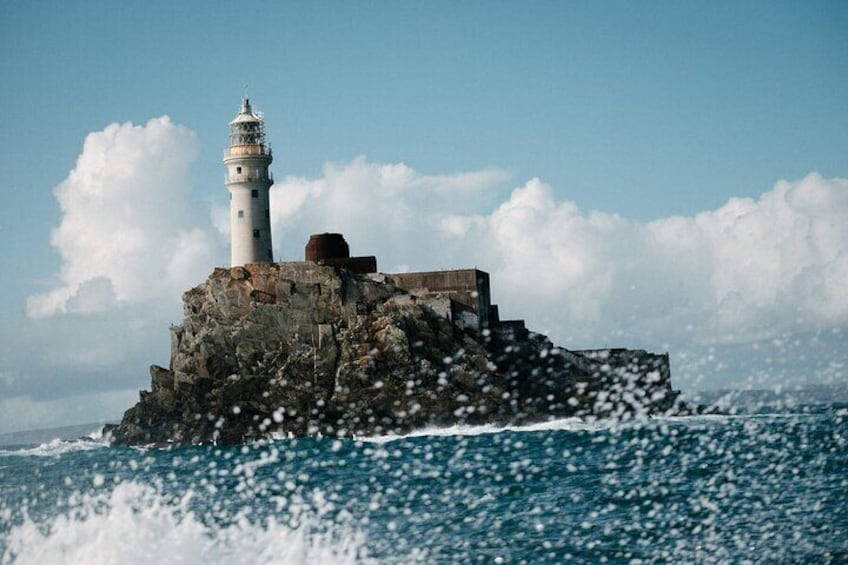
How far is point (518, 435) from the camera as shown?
51.7 metres

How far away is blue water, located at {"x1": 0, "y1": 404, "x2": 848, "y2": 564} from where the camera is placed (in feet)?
74.5

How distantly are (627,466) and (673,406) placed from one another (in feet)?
102

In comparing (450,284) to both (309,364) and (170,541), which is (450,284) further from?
(170,541)

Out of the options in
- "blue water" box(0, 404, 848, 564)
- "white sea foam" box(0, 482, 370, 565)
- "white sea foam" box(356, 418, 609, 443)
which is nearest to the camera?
"blue water" box(0, 404, 848, 564)

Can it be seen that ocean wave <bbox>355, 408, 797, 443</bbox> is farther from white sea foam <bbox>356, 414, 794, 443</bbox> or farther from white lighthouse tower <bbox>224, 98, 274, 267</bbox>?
white lighthouse tower <bbox>224, 98, 274, 267</bbox>

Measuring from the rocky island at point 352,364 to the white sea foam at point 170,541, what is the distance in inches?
1118

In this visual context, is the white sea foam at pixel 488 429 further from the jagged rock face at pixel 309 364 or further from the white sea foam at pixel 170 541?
the white sea foam at pixel 170 541

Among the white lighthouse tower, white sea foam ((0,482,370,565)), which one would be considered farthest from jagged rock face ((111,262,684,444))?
white sea foam ((0,482,370,565))

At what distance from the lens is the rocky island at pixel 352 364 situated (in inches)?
2312

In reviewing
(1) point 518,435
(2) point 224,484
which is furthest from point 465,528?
(1) point 518,435

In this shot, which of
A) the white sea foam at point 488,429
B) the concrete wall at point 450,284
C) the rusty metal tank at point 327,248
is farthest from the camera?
the rusty metal tank at point 327,248

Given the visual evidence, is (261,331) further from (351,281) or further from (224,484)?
(224,484)

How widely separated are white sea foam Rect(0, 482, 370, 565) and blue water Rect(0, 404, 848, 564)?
0.07 meters

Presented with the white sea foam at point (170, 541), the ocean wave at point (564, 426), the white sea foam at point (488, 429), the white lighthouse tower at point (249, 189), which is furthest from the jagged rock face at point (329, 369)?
the white sea foam at point (170, 541)
